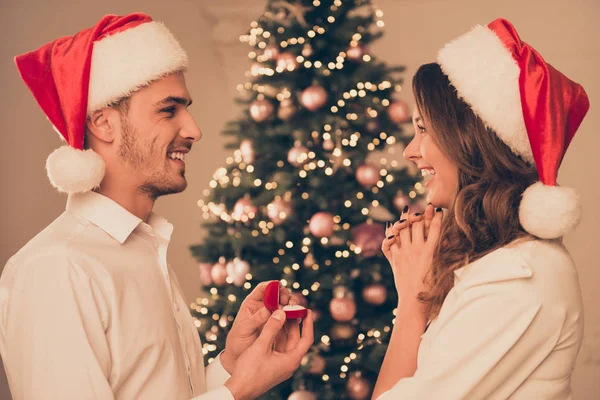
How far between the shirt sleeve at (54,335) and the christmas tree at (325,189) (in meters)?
1.96

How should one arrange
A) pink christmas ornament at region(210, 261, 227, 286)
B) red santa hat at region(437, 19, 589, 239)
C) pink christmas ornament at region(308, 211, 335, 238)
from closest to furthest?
red santa hat at region(437, 19, 589, 239) → pink christmas ornament at region(308, 211, 335, 238) → pink christmas ornament at region(210, 261, 227, 286)

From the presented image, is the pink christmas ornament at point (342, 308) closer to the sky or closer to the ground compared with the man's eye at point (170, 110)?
closer to the ground

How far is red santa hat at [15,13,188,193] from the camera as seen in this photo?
1562 millimetres

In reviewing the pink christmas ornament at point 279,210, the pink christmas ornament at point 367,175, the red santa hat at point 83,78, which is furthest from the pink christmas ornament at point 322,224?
the red santa hat at point 83,78

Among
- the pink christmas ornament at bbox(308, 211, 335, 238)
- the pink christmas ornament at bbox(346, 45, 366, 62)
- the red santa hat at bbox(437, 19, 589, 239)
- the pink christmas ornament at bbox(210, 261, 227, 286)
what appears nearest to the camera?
the red santa hat at bbox(437, 19, 589, 239)

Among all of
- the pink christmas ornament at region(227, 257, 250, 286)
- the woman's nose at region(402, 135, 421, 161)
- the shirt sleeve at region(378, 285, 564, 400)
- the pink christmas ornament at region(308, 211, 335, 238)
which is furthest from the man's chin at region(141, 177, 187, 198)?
the pink christmas ornament at region(227, 257, 250, 286)

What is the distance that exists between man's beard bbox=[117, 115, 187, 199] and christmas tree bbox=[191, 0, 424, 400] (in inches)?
62.5

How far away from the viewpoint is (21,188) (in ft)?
13.8

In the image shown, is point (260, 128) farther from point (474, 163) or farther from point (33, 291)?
point (33, 291)

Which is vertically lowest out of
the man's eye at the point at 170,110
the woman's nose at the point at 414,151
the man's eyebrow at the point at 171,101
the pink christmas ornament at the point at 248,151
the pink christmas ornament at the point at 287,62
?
the woman's nose at the point at 414,151

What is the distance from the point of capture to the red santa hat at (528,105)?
5.06ft

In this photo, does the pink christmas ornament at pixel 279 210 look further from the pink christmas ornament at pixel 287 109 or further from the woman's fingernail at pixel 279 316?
the woman's fingernail at pixel 279 316

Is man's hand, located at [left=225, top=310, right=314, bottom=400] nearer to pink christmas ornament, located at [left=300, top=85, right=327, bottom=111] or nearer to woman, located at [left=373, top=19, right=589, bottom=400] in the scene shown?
woman, located at [left=373, top=19, right=589, bottom=400]

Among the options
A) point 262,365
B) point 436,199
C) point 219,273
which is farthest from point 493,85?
point 219,273
